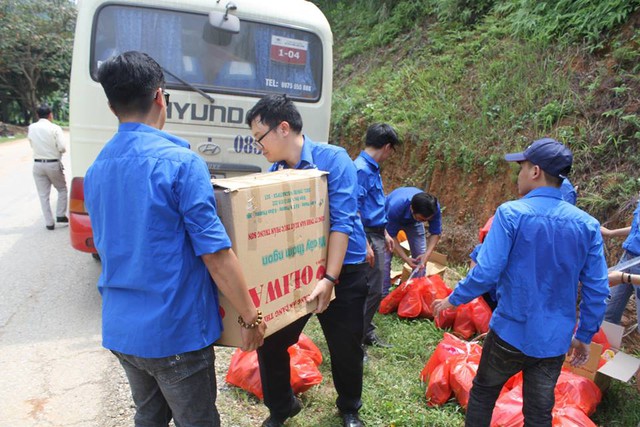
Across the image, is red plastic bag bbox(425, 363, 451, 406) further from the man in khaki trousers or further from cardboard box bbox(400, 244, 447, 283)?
the man in khaki trousers

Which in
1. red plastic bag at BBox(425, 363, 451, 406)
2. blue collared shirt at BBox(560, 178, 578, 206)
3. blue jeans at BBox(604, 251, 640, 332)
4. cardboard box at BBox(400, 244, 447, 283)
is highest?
blue collared shirt at BBox(560, 178, 578, 206)

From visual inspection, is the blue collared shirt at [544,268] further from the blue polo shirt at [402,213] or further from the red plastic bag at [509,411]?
the blue polo shirt at [402,213]

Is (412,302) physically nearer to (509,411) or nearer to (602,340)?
(602,340)

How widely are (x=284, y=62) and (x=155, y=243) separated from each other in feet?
10.9

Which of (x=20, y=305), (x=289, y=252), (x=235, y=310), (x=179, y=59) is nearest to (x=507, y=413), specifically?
(x=289, y=252)

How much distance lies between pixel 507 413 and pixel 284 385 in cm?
120

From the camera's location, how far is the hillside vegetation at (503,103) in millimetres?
4625

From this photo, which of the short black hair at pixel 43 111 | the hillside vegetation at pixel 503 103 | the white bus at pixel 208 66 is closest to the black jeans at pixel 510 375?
the hillside vegetation at pixel 503 103

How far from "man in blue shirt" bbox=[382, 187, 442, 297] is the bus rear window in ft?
4.35

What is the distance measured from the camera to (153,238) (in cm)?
152

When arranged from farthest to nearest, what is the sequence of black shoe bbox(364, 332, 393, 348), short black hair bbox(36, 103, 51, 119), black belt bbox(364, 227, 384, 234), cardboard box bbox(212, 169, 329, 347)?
short black hair bbox(36, 103, 51, 119), black shoe bbox(364, 332, 393, 348), black belt bbox(364, 227, 384, 234), cardboard box bbox(212, 169, 329, 347)

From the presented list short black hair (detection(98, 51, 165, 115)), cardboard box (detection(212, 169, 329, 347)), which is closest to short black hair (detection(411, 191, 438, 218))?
cardboard box (detection(212, 169, 329, 347))

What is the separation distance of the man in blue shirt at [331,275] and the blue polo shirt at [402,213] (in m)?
1.96

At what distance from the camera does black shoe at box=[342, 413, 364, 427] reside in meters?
2.69
